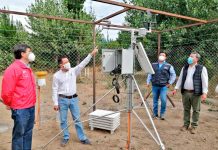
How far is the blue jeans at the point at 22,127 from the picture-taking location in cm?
350

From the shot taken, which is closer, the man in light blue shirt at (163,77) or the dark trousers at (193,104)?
the dark trousers at (193,104)

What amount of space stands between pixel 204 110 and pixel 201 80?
2829mm

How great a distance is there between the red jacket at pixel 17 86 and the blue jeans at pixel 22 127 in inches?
3.5

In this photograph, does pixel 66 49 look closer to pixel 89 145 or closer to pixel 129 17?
pixel 129 17

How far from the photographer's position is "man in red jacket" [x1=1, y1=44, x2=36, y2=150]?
3.39m

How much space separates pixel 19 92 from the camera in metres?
3.50

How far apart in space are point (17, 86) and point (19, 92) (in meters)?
0.09

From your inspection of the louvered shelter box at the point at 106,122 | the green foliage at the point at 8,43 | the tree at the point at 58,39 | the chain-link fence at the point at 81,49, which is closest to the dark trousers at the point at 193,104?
the louvered shelter box at the point at 106,122

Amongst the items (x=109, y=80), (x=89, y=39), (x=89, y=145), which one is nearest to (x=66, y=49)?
→ (x=89, y=39)

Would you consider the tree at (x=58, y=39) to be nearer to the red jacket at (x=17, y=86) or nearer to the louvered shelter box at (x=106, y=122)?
the louvered shelter box at (x=106, y=122)

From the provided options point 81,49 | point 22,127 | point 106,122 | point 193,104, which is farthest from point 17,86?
point 81,49

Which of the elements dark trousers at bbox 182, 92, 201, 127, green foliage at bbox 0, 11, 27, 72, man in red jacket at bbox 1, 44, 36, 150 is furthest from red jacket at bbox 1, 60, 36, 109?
green foliage at bbox 0, 11, 27, 72

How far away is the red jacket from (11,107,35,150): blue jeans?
89 mm

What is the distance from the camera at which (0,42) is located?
12328 mm
